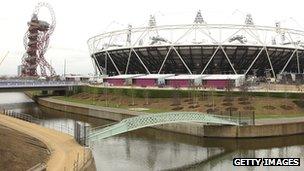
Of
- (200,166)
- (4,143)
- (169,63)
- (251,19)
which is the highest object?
(251,19)

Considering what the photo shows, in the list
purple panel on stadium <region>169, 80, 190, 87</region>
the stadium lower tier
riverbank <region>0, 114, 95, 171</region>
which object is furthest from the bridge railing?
riverbank <region>0, 114, 95, 171</region>

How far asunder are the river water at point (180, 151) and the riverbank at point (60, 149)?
3.71m

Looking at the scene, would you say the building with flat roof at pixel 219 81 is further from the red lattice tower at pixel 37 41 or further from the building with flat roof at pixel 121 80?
the red lattice tower at pixel 37 41

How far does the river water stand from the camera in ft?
121

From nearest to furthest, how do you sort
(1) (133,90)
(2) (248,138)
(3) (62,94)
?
1. (2) (248,138)
2. (1) (133,90)
3. (3) (62,94)

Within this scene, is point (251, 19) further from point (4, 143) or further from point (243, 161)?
point (4, 143)

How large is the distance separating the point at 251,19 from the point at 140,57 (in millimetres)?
41881

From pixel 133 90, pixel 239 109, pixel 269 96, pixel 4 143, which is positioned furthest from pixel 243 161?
pixel 133 90

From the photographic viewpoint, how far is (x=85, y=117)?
6975cm

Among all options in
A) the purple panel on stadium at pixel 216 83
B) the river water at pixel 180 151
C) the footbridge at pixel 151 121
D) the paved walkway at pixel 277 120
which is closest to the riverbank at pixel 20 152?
the footbridge at pixel 151 121

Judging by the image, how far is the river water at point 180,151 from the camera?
36.8 metres

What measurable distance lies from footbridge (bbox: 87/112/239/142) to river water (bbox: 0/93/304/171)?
242cm

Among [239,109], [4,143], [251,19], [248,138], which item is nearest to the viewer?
[4,143]

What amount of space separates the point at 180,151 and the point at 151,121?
4269mm
